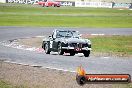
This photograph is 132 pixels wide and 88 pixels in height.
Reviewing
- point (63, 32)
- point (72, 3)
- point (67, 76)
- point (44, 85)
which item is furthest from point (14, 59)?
point (72, 3)

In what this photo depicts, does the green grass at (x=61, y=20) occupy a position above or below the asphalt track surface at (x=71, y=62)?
below

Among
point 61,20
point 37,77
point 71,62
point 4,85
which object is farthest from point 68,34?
point 61,20

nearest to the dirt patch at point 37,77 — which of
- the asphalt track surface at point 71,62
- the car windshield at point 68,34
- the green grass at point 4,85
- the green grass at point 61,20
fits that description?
the green grass at point 4,85

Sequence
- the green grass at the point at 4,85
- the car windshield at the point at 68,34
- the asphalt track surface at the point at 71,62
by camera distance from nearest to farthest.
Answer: the green grass at the point at 4,85, the asphalt track surface at the point at 71,62, the car windshield at the point at 68,34

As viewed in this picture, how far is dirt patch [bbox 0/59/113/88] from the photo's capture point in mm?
14641

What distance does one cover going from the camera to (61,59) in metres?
21.1

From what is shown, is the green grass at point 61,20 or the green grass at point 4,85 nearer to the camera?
the green grass at point 4,85

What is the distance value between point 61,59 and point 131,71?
4.45 meters

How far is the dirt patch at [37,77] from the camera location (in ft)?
48.0

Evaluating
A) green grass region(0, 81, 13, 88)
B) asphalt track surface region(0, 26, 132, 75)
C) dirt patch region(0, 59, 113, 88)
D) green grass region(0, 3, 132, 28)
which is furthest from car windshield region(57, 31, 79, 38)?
green grass region(0, 3, 132, 28)

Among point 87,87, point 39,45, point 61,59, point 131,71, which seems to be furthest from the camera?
point 39,45

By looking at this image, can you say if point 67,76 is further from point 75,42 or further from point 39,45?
point 39,45

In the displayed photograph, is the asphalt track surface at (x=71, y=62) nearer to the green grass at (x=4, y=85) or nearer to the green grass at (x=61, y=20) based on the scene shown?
the green grass at (x=4, y=85)

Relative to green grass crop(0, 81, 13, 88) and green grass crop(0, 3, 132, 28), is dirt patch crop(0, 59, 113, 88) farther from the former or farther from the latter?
green grass crop(0, 3, 132, 28)
